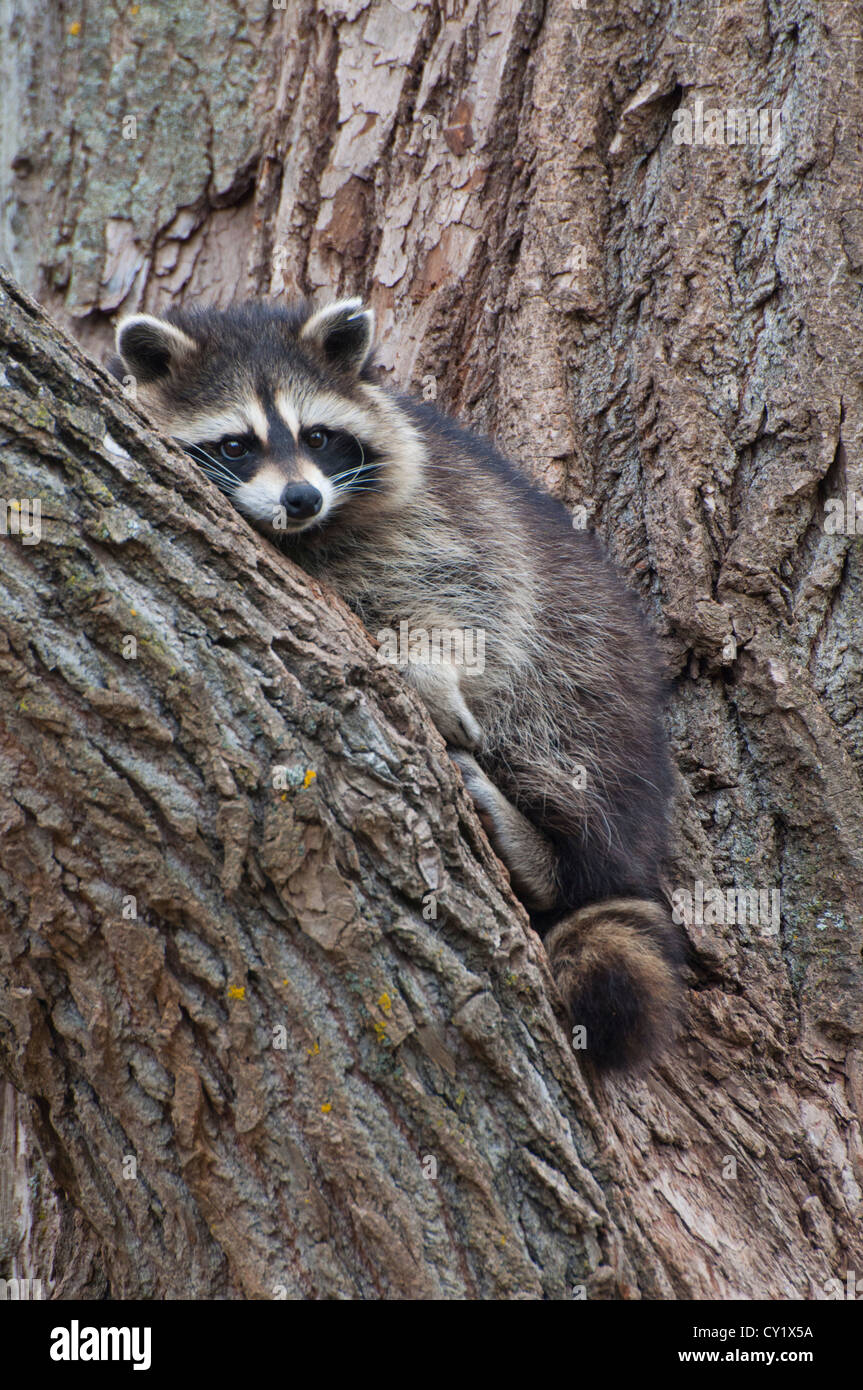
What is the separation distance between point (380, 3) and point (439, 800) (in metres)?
3.32

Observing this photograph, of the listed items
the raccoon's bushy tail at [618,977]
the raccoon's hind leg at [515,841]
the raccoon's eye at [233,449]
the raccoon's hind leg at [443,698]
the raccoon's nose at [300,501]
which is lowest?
the raccoon's bushy tail at [618,977]

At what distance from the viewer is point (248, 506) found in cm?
302

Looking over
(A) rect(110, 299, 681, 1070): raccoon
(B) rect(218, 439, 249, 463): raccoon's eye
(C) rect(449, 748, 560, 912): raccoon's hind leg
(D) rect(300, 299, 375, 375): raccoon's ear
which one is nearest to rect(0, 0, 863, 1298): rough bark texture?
(A) rect(110, 299, 681, 1070): raccoon

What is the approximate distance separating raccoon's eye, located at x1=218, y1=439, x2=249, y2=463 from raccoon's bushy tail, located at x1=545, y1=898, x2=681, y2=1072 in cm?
161

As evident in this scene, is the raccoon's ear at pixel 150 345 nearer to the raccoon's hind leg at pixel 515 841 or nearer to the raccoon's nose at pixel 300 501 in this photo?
the raccoon's nose at pixel 300 501

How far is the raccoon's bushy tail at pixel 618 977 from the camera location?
8.19 ft

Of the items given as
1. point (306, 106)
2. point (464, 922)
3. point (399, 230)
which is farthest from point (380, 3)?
point (464, 922)

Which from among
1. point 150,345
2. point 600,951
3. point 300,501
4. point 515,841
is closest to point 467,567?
point 300,501

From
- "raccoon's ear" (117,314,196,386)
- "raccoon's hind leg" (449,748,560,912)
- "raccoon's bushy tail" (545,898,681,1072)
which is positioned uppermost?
"raccoon's ear" (117,314,196,386)

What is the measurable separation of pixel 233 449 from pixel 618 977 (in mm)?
1828

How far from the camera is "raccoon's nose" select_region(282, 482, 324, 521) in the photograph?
297 cm

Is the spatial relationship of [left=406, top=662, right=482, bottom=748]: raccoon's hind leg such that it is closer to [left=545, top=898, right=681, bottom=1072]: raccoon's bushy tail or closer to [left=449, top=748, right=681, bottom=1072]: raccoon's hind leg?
[left=449, top=748, right=681, bottom=1072]: raccoon's hind leg

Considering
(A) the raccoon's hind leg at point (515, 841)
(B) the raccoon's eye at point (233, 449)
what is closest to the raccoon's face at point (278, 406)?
(B) the raccoon's eye at point (233, 449)

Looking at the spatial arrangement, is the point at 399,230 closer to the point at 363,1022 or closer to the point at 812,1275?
the point at 363,1022
